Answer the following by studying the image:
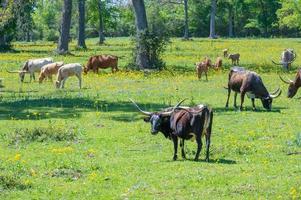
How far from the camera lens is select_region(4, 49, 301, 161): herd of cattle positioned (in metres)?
14.2

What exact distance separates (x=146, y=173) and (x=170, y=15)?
4094 inches

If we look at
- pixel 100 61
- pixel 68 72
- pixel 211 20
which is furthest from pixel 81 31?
pixel 211 20

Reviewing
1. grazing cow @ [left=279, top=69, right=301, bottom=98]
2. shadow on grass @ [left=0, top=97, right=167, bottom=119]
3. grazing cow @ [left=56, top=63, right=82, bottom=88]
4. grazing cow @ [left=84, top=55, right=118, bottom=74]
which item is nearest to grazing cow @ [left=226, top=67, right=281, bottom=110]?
shadow on grass @ [left=0, top=97, right=167, bottom=119]

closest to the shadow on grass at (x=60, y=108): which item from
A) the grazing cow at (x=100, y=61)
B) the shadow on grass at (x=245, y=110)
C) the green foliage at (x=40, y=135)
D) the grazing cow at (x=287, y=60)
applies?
the shadow on grass at (x=245, y=110)

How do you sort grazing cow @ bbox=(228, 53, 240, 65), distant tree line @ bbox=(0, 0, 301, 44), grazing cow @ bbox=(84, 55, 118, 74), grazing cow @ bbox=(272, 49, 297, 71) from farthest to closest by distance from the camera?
distant tree line @ bbox=(0, 0, 301, 44), grazing cow @ bbox=(228, 53, 240, 65), grazing cow @ bbox=(272, 49, 297, 71), grazing cow @ bbox=(84, 55, 118, 74)

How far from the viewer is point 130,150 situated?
1619cm

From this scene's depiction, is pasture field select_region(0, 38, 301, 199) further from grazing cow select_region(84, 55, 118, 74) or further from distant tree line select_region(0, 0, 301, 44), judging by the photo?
distant tree line select_region(0, 0, 301, 44)

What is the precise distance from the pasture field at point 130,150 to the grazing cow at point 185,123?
1.69 ft

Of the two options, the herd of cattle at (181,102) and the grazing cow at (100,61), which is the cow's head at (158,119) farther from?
the grazing cow at (100,61)

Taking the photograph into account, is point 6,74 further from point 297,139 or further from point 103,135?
point 297,139

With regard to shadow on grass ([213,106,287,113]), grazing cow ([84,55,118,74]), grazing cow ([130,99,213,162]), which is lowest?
shadow on grass ([213,106,287,113])

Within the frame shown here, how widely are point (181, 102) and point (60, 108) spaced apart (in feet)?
29.3

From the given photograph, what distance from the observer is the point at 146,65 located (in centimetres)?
3862

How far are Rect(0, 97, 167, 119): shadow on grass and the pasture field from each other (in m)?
0.03
